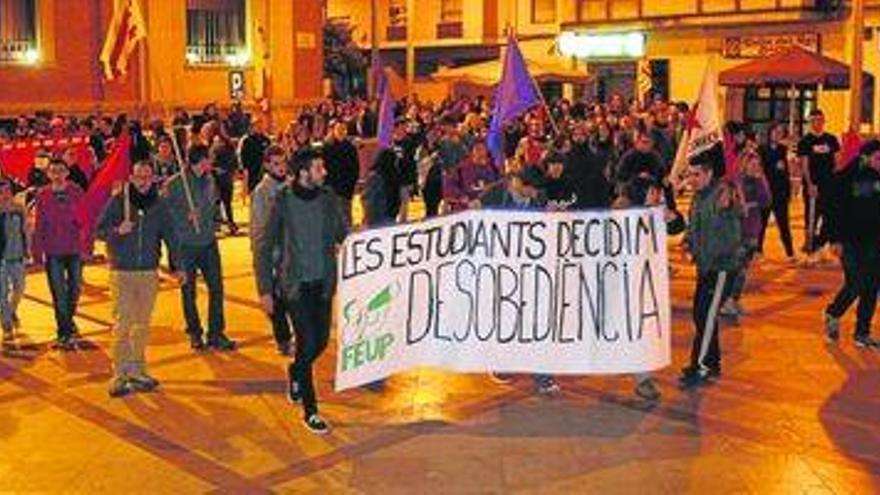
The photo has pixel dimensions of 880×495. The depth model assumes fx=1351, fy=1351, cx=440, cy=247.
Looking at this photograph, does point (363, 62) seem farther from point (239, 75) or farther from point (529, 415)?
point (529, 415)

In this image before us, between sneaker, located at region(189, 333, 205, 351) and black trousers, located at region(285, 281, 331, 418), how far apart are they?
2912 mm

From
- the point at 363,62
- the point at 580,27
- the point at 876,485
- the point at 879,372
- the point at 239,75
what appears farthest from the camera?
the point at 363,62

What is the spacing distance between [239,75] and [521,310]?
24218mm

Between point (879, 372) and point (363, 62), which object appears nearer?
point (879, 372)

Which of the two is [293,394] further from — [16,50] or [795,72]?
[16,50]

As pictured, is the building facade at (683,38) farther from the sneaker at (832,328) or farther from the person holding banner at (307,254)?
the person holding banner at (307,254)

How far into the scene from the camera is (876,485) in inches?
310

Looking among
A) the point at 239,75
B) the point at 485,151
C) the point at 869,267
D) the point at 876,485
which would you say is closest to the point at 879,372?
the point at 869,267

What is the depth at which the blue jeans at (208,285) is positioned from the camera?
11758 mm

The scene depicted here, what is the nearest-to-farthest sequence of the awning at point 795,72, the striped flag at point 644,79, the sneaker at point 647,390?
the sneaker at point 647,390 < the awning at point 795,72 < the striped flag at point 644,79

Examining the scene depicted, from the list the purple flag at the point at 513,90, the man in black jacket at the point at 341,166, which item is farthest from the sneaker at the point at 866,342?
the man in black jacket at the point at 341,166

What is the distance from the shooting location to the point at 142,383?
10.4 m

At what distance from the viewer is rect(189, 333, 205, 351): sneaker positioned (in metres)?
11.9

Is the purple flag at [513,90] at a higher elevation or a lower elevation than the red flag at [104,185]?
higher
